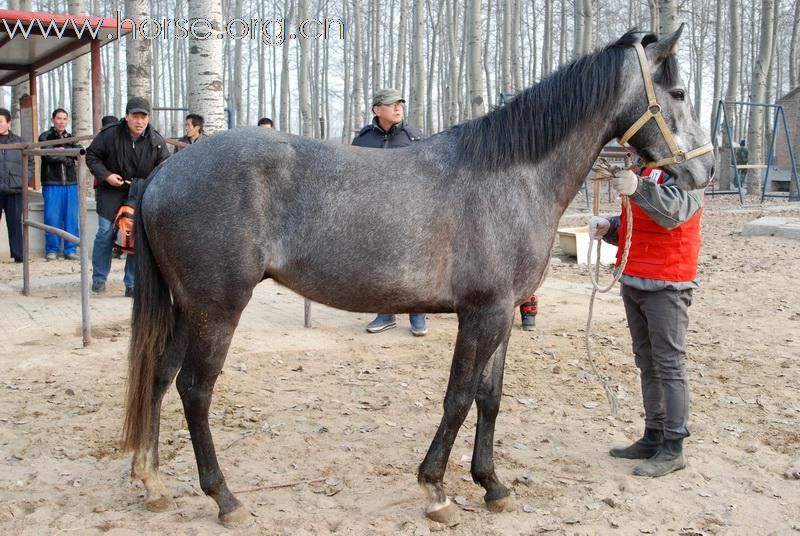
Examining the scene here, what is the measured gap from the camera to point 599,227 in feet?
13.0

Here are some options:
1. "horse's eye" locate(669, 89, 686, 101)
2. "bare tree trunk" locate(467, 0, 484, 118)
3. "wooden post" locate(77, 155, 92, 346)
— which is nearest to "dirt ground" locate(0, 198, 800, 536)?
"wooden post" locate(77, 155, 92, 346)

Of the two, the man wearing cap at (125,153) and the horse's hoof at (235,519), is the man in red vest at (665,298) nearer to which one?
the horse's hoof at (235,519)

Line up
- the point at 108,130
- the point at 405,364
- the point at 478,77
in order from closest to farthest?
the point at 405,364 → the point at 108,130 → the point at 478,77

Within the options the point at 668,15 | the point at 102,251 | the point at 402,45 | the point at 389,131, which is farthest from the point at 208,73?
the point at 402,45

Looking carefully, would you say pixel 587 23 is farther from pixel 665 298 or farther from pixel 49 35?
pixel 665 298

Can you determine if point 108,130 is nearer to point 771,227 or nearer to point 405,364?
point 405,364

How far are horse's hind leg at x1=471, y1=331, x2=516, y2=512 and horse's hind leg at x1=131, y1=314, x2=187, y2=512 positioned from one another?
1.45 metres

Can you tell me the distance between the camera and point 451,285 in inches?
126

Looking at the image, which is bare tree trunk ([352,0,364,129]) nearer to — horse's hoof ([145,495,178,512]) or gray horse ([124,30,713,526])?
gray horse ([124,30,713,526])

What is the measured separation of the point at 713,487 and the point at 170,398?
10.7 feet

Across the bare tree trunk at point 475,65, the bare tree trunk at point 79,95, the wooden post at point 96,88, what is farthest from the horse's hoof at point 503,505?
the bare tree trunk at point 475,65

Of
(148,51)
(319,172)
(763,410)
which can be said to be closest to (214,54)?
(148,51)

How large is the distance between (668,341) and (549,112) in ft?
4.36

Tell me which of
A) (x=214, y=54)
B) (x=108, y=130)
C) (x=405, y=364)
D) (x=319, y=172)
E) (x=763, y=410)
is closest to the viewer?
(x=319, y=172)
